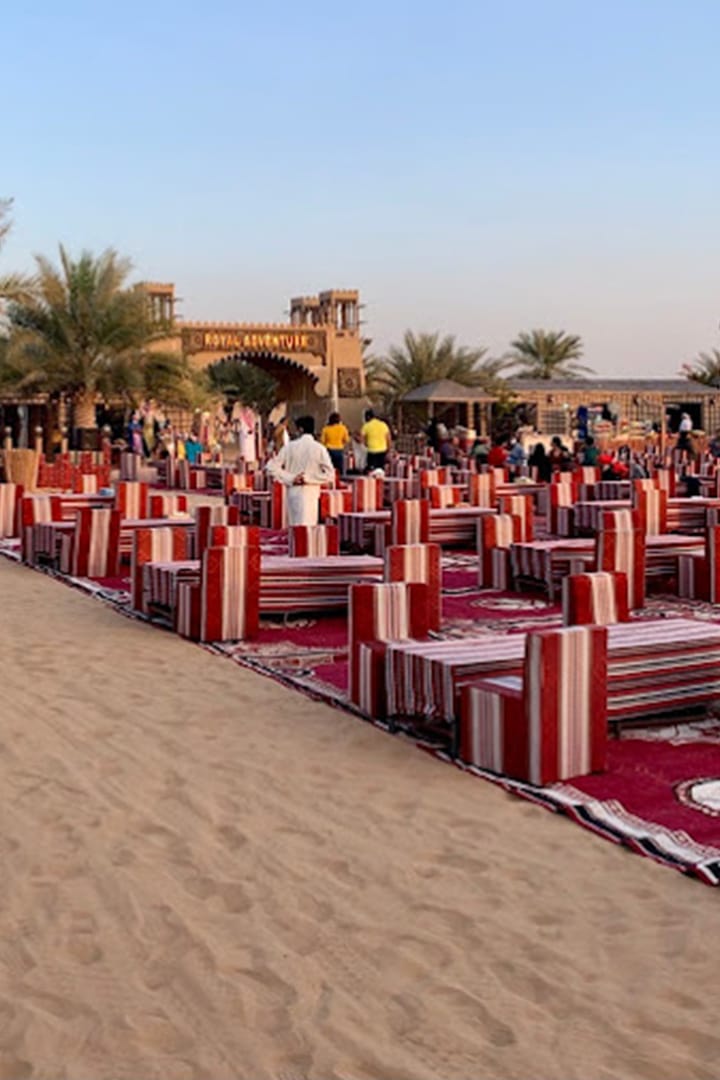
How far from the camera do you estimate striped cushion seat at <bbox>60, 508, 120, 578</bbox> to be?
12219mm

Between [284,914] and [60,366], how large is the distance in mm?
28126

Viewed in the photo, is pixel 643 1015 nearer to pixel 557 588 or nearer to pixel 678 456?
pixel 557 588

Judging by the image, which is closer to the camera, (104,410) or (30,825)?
(30,825)

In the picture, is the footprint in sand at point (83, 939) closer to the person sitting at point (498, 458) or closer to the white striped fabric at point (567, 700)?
the white striped fabric at point (567, 700)

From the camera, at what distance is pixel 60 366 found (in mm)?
31031

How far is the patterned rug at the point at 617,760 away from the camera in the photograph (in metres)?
4.71

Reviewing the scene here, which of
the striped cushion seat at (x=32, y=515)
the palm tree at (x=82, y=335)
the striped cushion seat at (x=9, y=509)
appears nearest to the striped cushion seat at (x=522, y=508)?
the striped cushion seat at (x=32, y=515)

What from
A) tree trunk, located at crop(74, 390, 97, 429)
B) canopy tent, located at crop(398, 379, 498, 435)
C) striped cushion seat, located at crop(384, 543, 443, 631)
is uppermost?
canopy tent, located at crop(398, 379, 498, 435)

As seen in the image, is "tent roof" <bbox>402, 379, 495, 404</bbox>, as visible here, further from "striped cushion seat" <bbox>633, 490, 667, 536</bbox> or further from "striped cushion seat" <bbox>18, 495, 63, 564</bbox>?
"striped cushion seat" <bbox>18, 495, 63, 564</bbox>

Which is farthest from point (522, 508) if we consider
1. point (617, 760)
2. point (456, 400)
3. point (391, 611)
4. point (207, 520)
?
point (456, 400)

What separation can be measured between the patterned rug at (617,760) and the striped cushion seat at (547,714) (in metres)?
0.08

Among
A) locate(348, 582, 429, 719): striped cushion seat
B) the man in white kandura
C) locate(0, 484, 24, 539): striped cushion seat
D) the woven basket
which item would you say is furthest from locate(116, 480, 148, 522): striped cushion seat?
the woven basket

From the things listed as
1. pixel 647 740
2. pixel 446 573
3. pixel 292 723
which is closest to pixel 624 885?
pixel 647 740

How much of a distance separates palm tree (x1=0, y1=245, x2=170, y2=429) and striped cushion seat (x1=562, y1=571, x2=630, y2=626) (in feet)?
80.4
